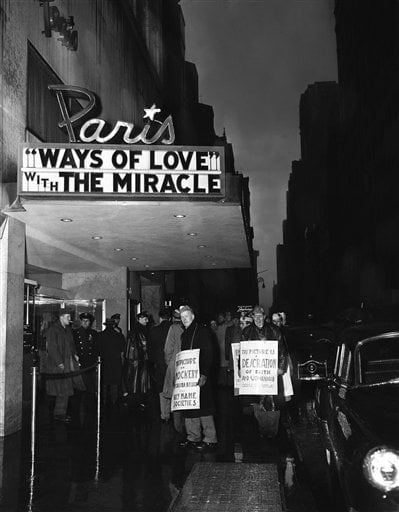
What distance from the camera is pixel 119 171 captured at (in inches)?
411

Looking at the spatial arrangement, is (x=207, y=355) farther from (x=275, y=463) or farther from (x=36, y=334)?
(x=36, y=334)

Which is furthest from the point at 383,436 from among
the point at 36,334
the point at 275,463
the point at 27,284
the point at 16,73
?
the point at 36,334

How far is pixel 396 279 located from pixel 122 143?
200 ft

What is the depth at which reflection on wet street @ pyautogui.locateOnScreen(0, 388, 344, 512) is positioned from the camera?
6.43 metres

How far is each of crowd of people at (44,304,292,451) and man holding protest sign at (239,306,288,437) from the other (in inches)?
0.6

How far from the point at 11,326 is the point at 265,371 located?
410 centimetres

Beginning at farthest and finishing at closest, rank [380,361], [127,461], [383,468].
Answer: [127,461] < [380,361] < [383,468]

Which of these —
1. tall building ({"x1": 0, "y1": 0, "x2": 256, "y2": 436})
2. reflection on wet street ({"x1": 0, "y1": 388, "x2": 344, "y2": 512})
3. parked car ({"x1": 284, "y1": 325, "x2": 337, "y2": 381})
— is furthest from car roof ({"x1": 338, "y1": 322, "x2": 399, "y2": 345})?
parked car ({"x1": 284, "y1": 325, "x2": 337, "y2": 381})

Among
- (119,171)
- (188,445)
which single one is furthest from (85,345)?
(188,445)

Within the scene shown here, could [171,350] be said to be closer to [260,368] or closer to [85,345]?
[260,368]

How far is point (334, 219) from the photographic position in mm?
116062

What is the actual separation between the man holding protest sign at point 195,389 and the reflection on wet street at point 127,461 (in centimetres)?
29

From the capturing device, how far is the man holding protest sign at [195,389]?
9047 mm

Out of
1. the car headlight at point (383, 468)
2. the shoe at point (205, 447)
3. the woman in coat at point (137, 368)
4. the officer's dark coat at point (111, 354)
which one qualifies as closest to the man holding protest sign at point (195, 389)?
the shoe at point (205, 447)
